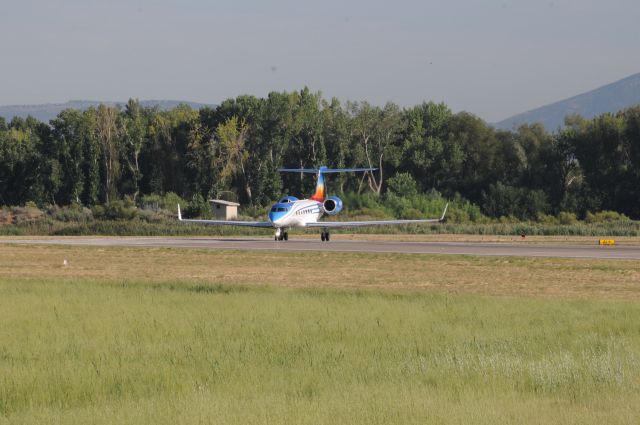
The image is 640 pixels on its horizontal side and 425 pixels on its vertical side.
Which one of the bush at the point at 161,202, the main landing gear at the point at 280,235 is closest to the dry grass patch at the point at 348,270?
the main landing gear at the point at 280,235

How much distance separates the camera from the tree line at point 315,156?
9994cm

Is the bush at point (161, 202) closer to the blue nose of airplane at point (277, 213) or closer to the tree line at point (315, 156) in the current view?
the tree line at point (315, 156)

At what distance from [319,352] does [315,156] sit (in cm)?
9896

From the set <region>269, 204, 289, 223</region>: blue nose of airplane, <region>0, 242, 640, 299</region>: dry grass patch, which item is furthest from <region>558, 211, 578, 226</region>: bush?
<region>0, 242, 640, 299</region>: dry grass patch

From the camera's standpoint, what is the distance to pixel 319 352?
16.1m

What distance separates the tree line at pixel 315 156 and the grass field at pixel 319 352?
237 ft

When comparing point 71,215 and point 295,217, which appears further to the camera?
point 71,215

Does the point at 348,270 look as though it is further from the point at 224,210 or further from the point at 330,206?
the point at 224,210

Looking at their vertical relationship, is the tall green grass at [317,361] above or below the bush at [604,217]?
below

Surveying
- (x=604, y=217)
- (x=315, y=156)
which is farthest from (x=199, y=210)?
(x=604, y=217)

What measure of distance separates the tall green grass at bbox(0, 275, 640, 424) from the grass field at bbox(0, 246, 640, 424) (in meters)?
0.04

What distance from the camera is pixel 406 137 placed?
386ft

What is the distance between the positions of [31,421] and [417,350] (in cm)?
716

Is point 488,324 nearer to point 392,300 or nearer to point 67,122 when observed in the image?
point 392,300
